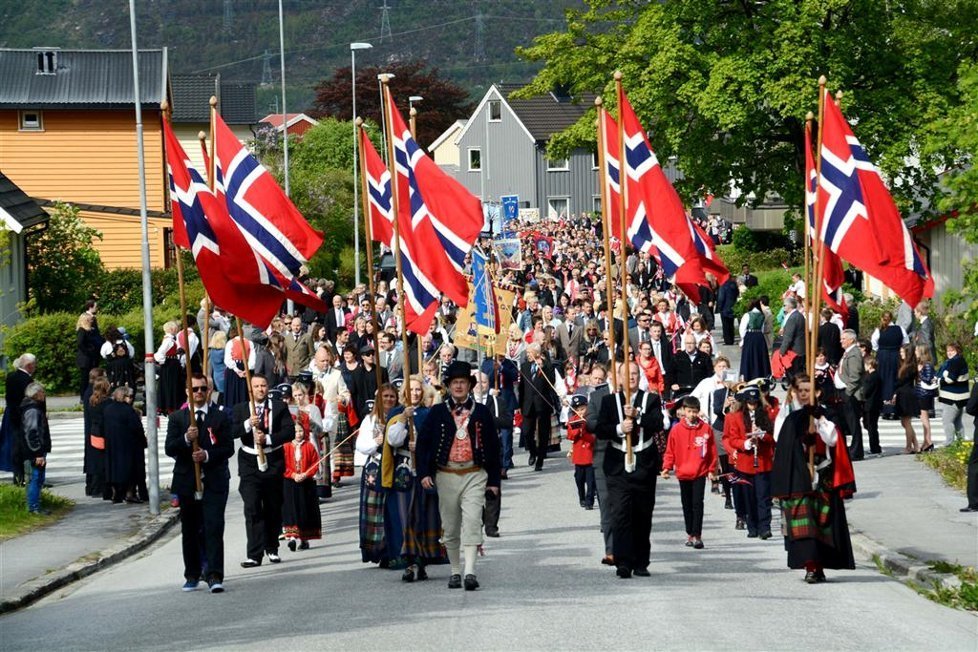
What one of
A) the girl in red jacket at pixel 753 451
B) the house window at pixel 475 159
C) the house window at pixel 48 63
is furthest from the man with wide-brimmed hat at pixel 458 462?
the house window at pixel 475 159

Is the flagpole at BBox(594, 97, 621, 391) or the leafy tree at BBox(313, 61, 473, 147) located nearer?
the flagpole at BBox(594, 97, 621, 391)

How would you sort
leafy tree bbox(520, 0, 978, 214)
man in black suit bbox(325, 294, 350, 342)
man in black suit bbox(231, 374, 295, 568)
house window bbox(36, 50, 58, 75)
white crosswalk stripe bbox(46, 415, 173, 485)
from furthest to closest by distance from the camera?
house window bbox(36, 50, 58, 75)
leafy tree bbox(520, 0, 978, 214)
man in black suit bbox(325, 294, 350, 342)
white crosswalk stripe bbox(46, 415, 173, 485)
man in black suit bbox(231, 374, 295, 568)

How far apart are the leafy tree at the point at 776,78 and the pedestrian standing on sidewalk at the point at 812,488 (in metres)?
26.1

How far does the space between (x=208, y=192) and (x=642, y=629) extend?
19.3 feet

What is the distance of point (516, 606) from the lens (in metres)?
13.2

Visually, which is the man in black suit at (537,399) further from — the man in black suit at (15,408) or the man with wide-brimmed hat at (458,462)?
the man with wide-brimmed hat at (458,462)

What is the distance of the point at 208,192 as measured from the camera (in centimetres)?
1545

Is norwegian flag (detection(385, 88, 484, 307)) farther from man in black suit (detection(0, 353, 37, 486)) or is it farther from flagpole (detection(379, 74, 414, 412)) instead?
man in black suit (detection(0, 353, 37, 486))

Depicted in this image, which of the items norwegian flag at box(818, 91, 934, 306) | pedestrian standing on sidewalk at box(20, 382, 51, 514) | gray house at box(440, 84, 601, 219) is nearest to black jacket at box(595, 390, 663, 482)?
norwegian flag at box(818, 91, 934, 306)

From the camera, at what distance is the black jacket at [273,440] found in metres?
16.1

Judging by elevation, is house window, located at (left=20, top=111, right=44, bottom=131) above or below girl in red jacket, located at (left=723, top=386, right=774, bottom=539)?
above

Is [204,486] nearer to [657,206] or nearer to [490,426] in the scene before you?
[490,426]

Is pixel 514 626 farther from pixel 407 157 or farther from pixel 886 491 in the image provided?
pixel 886 491

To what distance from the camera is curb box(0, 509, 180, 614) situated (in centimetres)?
1531
